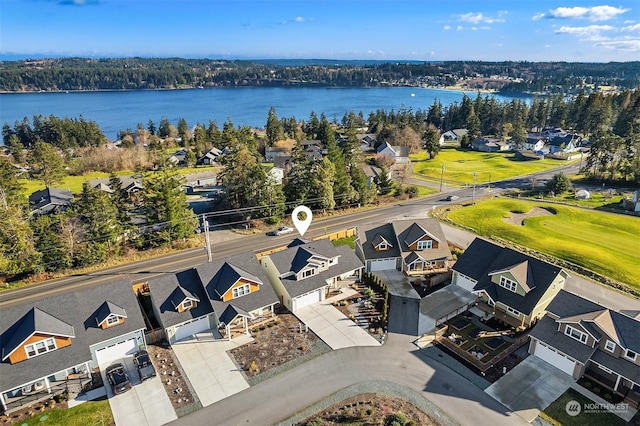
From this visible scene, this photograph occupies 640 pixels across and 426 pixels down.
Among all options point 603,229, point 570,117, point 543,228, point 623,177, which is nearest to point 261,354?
point 543,228

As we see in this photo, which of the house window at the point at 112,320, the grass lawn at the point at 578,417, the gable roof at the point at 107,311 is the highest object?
the gable roof at the point at 107,311

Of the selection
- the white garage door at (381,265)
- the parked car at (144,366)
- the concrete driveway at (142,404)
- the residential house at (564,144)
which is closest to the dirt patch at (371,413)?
the concrete driveway at (142,404)

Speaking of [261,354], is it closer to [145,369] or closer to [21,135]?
[145,369]

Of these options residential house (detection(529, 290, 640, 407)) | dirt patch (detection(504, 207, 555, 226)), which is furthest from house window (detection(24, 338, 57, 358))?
dirt patch (detection(504, 207, 555, 226))

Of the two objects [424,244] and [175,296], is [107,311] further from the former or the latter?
[424,244]

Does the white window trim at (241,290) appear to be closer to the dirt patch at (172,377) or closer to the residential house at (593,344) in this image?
the dirt patch at (172,377)

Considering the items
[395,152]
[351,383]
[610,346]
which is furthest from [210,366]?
[395,152]
